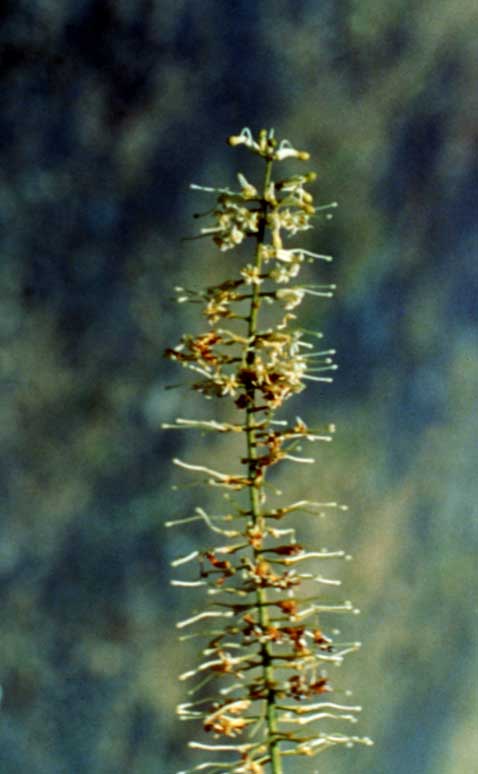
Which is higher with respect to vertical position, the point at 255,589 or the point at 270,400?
the point at 270,400

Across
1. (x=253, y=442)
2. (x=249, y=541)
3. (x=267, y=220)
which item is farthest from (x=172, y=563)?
(x=267, y=220)

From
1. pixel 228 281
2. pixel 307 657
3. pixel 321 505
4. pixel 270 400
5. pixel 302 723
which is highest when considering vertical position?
pixel 228 281

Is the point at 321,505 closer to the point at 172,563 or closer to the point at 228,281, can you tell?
the point at 172,563

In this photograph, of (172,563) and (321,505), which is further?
(321,505)

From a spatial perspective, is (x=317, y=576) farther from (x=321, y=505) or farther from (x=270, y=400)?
(x=270, y=400)

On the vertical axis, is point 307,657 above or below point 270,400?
below

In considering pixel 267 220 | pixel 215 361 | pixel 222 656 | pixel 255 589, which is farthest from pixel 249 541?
pixel 267 220
